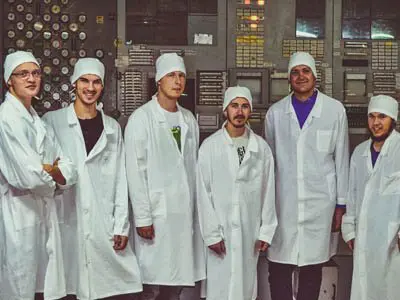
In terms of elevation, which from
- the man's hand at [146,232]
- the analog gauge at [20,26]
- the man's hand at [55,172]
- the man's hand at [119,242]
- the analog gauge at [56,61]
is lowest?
the man's hand at [119,242]

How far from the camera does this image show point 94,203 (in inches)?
→ 141

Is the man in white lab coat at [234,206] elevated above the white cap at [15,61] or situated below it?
below

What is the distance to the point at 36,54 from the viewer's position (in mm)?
4742

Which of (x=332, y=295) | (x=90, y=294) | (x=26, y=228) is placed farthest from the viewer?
(x=332, y=295)

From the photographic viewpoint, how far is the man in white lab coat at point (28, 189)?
10.7 feet

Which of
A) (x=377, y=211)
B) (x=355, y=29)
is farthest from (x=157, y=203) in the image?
(x=355, y=29)

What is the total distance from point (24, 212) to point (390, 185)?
6.33 ft

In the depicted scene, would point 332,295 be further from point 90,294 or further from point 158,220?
point 90,294

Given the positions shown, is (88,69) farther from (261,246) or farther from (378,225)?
(378,225)

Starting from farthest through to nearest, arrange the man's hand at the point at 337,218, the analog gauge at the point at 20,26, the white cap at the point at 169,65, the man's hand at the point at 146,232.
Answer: the analog gauge at the point at 20,26 < the man's hand at the point at 337,218 < the white cap at the point at 169,65 < the man's hand at the point at 146,232

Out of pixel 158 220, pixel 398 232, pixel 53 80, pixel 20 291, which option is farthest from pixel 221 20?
pixel 20 291

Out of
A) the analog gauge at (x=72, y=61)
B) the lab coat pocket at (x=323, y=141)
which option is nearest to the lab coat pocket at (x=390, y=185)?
the lab coat pocket at (x=323, y=141)

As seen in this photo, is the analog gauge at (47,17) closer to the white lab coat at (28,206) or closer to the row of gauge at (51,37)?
the row of gauge at (51,37)

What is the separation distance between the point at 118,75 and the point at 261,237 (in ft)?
5.43
